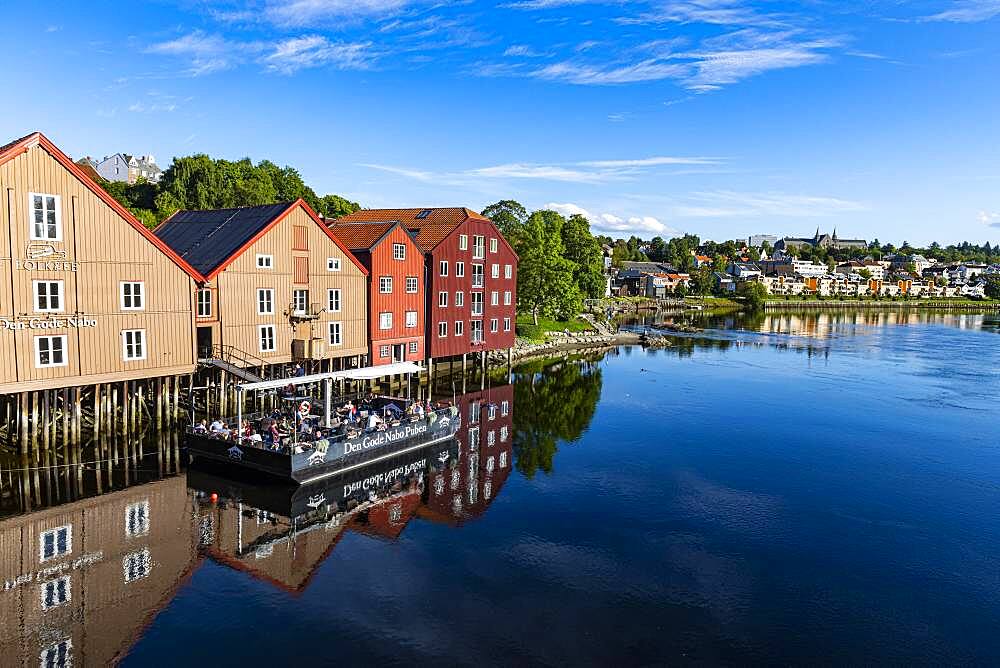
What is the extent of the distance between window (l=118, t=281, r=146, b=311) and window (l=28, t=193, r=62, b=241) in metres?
3.60

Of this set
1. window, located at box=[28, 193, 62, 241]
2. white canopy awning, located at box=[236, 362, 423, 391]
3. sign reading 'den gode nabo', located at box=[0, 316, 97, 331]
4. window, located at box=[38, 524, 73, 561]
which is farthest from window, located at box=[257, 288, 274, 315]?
window, located at box=[38, 524, 73, 561]

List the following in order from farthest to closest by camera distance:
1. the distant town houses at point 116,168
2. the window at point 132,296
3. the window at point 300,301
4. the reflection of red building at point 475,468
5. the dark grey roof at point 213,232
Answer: the distant town houses at point 116,168, the window at point 300,301, the dark grey roof at point 213,232, the window at point 132,296, the reflection of red building at point 475,468

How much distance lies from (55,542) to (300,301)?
22015 mm

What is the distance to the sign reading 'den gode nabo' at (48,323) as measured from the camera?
2900cm

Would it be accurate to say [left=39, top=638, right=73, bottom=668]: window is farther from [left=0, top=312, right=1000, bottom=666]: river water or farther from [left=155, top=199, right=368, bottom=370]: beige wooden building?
[left=155, top=199, right=368, bottom=370]: beige wooden building

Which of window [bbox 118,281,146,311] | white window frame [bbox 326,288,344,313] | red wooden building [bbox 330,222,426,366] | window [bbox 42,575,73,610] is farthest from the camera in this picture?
red wooden building [bbox 330,222,426,366]

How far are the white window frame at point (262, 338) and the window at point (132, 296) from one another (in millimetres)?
7008

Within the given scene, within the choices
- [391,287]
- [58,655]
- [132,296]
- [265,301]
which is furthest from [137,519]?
[391,287]

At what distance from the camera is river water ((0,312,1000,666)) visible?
55.3 ft

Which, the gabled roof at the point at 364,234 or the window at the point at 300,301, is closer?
the window at the point at 300,301

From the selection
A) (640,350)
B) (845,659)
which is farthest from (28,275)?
(640,350)

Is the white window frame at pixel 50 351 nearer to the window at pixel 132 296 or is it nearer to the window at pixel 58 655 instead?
the window at pixel 132 296

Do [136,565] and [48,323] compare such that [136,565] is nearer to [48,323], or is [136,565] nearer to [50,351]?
[50,351]

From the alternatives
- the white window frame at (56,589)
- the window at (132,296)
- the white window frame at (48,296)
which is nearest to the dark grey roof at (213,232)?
the window at (132,296)
